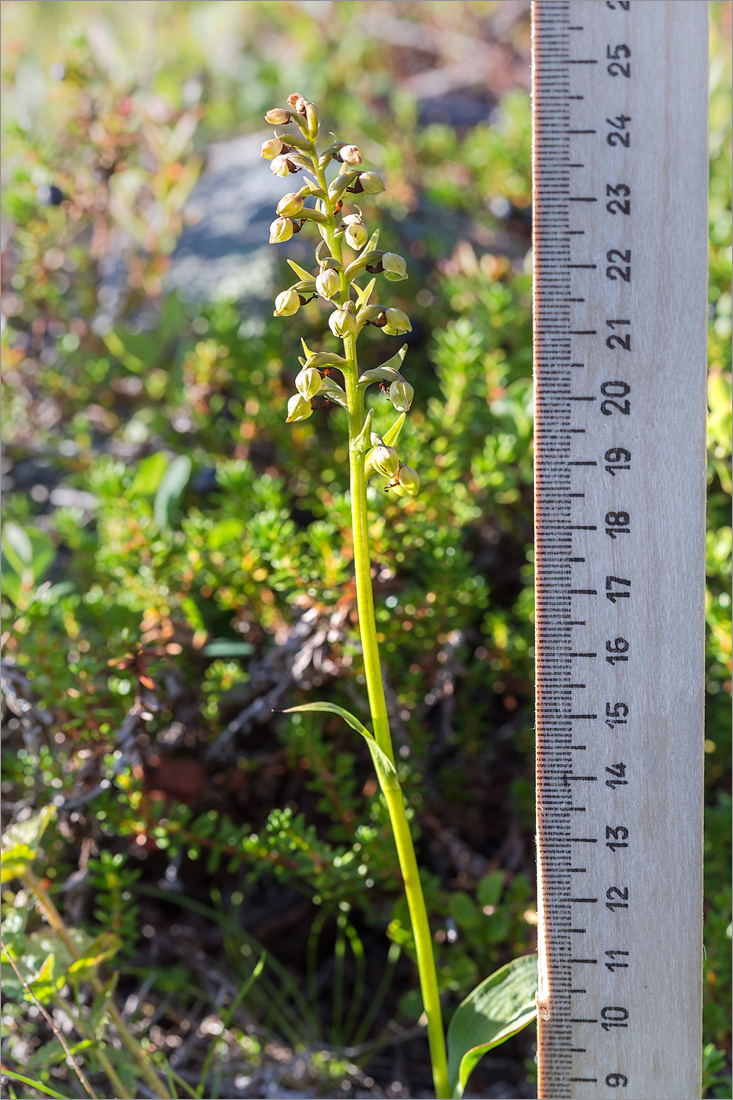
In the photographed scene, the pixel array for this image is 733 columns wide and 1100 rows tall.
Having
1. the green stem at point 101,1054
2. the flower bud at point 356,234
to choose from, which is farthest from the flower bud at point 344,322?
the green stem at point 101,1054

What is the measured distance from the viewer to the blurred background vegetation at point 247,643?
206 centimetres

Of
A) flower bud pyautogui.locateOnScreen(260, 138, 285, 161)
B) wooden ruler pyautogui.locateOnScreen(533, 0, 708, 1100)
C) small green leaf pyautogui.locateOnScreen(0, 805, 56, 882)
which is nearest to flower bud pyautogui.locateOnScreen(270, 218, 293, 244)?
flower bud pyautogui.locateOnScreen(260, 138, 285, 161)

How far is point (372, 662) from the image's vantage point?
1579mm

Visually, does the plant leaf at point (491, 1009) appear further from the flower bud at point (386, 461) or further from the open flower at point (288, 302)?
the open flower at point (288, 302)

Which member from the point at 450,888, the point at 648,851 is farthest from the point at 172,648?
the point at 648,851

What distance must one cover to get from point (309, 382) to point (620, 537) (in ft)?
2.25

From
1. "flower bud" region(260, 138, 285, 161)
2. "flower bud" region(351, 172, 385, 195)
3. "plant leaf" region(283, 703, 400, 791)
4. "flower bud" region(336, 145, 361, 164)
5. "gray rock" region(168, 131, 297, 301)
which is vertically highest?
"gray rock" region(168, 131, 297, 301)

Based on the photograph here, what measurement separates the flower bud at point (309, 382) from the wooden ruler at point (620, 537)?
19.7 inches

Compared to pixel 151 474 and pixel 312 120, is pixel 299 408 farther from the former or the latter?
pixel 151 474

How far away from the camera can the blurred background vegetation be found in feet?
6.76

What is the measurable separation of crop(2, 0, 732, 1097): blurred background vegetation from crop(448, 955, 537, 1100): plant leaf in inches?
8.4

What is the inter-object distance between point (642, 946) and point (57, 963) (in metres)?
1.18

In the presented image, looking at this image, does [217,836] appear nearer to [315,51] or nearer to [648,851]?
[648,851]

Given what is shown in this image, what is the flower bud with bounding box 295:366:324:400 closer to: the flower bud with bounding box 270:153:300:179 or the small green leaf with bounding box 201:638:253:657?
the flower bud with bounding box 270:153:300:179
